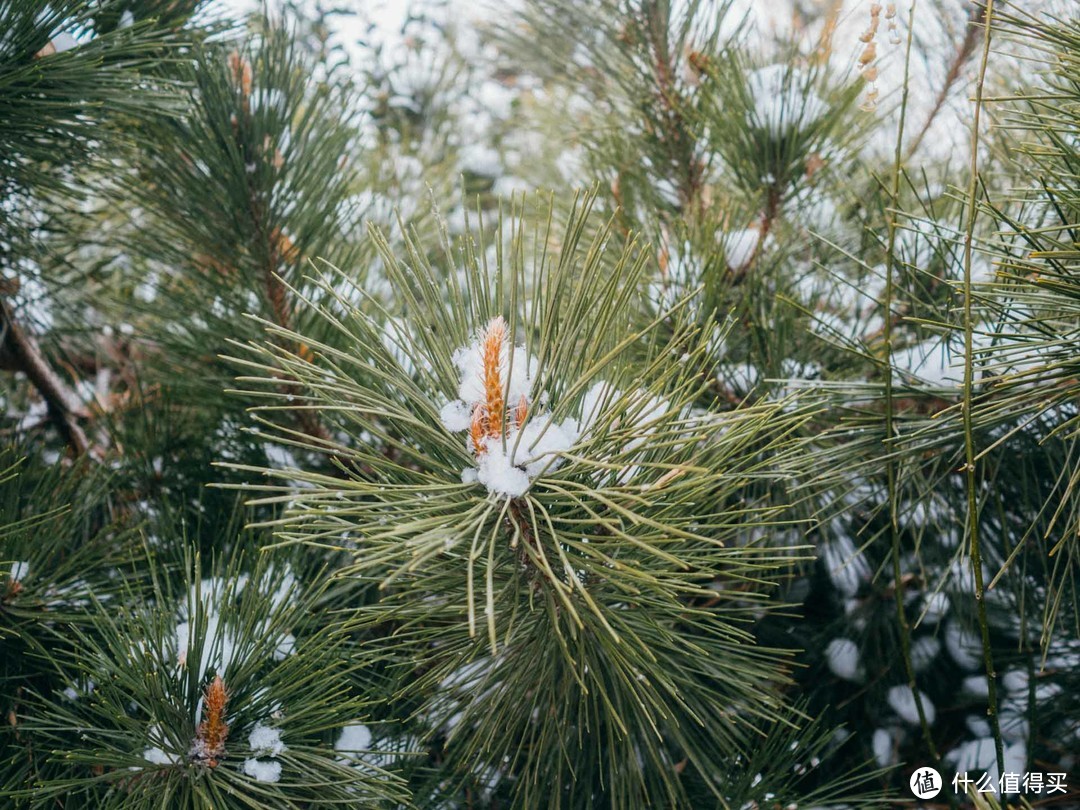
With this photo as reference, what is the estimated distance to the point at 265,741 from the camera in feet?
2.01

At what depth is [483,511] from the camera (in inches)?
19.6

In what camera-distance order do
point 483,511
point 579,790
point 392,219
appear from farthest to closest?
point 392,219 → point 579,790 → point 483,511

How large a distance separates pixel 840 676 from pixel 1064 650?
9.7 inches

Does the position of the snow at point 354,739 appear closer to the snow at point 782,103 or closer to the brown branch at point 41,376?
the brown branch at point 41,376

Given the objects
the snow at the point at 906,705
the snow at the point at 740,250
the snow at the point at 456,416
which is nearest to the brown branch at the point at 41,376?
the snow at the point at 456,416

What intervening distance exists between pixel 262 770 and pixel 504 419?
1.09 ft

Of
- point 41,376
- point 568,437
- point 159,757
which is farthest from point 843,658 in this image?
point 41,376

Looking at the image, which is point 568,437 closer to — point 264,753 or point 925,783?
point 264,753

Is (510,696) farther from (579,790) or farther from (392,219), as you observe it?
(392,219)

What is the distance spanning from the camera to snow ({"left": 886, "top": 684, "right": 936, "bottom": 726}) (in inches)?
37.6

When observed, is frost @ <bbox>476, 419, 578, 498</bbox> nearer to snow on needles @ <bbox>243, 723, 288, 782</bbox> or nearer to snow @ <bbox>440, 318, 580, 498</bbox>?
snow @ <bbox>440, 318, 580, 498</bbox>

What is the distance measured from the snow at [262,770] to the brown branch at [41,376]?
511mm

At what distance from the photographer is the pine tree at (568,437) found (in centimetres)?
53

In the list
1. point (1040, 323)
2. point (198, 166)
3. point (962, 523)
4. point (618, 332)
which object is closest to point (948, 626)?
point (962, 523)
